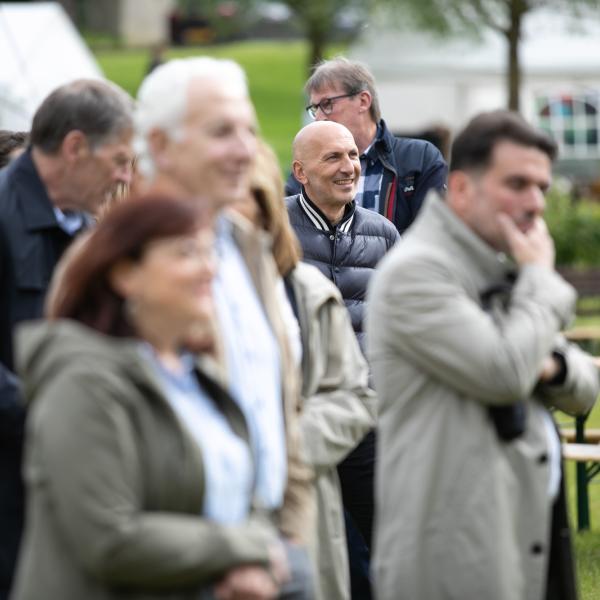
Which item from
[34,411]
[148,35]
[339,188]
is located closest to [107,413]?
[34,411]

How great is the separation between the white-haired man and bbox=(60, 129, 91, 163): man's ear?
1.68 ft

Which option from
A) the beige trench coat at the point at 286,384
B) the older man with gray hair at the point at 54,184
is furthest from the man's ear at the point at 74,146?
the beige trench coat at the point at 286,384

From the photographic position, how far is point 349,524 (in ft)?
22.6

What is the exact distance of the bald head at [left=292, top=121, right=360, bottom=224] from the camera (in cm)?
679

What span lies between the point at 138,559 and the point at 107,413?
312mm

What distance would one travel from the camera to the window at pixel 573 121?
123ft

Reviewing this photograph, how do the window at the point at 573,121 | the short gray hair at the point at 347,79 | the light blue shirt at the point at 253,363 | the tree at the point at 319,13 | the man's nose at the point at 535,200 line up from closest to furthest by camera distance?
the light blue shirt at the point at 253,363
the man's nose at the point at 535,200
the short gray hair at the point at 347,79
the window at the point at 573,121
the tree at the point at 319,13

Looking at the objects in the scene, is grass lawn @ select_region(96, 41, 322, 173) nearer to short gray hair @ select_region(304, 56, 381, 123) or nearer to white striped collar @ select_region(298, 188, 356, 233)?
short gray hair @ select_region(304, 56, 381, 123)

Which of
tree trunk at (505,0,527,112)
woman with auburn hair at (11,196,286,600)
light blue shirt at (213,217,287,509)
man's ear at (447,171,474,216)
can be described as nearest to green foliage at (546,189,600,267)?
tree trunk at (505,0,527,112)

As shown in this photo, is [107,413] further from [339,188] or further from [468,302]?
[339,188]

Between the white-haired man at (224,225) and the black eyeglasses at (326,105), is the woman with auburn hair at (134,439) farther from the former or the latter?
the black eyeglasses at (326,105)

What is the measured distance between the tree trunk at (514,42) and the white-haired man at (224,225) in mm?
23679

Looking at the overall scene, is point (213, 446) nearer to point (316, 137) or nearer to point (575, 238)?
point (316, 137)

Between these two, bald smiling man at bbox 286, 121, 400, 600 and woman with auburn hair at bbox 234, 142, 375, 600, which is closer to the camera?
woman with auburn hair at bbox 234, 142, 375, 600
